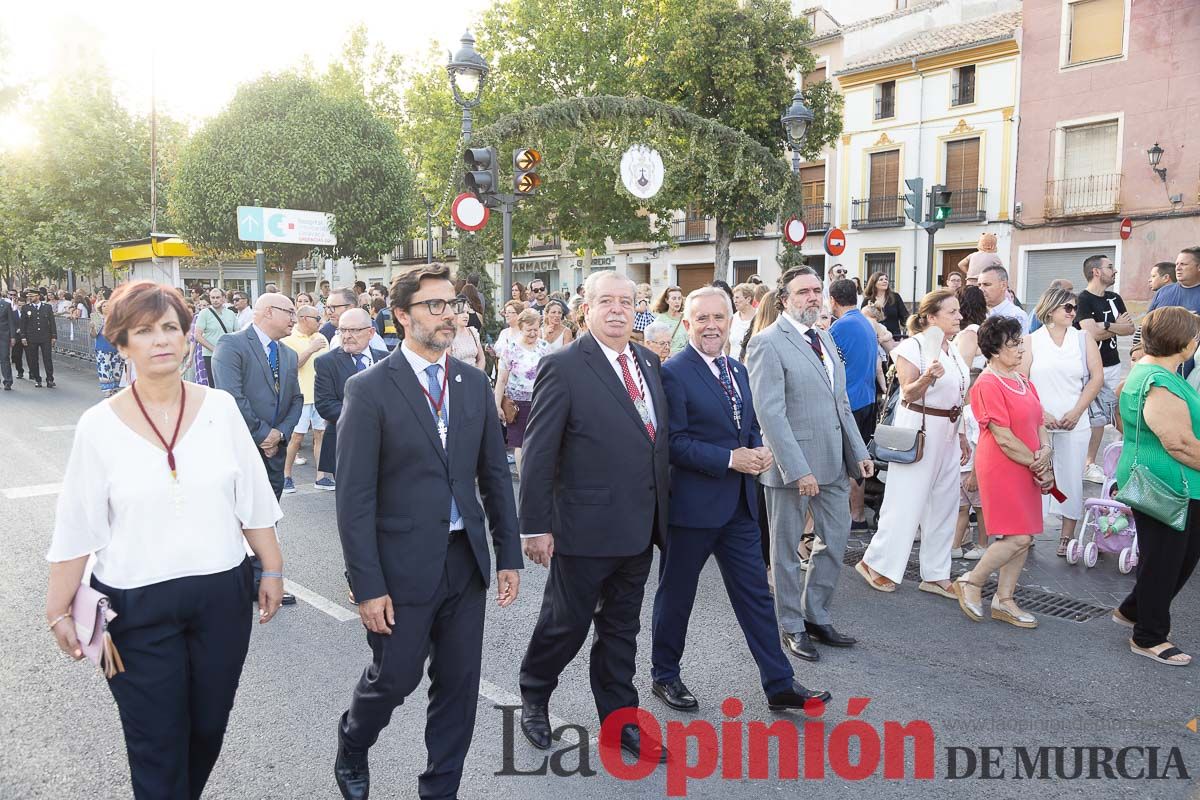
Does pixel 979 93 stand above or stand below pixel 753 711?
above

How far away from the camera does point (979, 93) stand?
2920 cm

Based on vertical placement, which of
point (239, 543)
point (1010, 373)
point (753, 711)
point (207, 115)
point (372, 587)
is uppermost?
point (207, 115)

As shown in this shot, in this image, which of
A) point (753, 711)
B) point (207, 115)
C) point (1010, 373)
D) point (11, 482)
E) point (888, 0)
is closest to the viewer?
point (753, 711)

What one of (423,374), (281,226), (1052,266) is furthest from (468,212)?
(1052,266)

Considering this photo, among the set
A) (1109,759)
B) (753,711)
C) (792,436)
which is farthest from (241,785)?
(1109,759)

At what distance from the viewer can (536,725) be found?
3.63 m

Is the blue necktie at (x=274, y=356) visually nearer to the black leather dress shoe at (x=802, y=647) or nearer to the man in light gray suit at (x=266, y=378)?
the man in light gray suit at (x=266, y=378)

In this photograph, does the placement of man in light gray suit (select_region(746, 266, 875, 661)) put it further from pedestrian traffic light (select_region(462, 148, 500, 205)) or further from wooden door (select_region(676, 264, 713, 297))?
wooden door (select_region(676, 264, 713, 297))

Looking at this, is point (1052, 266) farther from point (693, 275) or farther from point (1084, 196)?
point (693, 275)

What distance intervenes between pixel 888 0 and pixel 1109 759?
124ft

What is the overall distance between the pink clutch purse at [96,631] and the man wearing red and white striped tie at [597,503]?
149cm

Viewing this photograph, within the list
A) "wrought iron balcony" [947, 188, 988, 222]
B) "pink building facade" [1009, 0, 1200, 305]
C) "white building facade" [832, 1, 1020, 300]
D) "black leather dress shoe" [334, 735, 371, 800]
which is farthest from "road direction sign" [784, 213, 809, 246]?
"wrought iron balcony" [947, 188, 988, 222]

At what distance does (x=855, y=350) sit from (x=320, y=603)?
4262 millimetres

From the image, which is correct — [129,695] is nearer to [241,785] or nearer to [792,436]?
[241,785]
